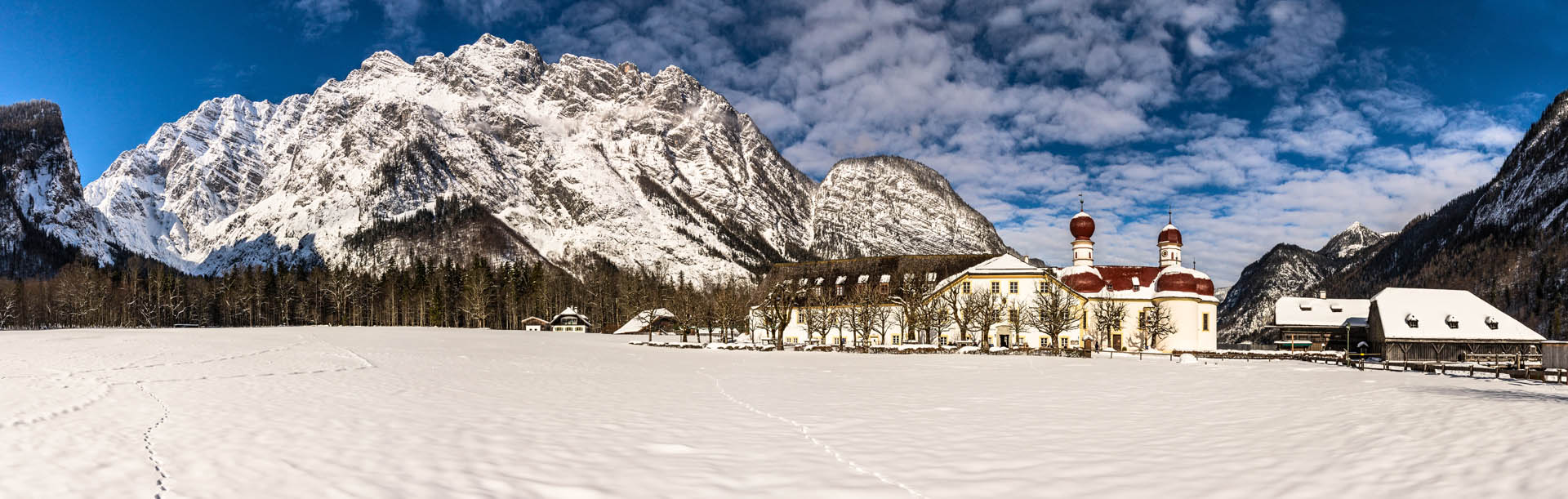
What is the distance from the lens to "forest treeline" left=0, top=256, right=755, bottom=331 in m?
115

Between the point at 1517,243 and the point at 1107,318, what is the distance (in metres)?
134

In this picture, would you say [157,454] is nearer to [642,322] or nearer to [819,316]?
[819,316]

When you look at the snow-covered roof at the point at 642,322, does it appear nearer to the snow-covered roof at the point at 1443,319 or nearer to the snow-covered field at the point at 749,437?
the snow-covered field at the point at 749,437

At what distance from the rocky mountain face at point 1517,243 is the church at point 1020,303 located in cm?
8289

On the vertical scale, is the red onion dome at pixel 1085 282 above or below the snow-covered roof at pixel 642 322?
above

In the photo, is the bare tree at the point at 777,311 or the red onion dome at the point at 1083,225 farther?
the red onion dome at the point at 1083,225

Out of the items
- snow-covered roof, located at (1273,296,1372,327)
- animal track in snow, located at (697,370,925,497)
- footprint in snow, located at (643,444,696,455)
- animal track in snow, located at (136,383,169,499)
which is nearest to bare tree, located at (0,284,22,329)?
animal track in snow, located at (136,383,169,499)

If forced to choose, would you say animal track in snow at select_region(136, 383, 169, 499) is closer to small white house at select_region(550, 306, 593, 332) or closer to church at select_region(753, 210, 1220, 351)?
church at select_region(753, 210, 1220, 351)

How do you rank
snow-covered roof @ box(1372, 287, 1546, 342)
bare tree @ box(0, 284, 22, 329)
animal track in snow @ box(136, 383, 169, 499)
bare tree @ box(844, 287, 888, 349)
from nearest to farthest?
1. animal track in snow @ box(136, 383, 169, 499)
2. snow-covered roof @ box(1372, 287, 1546, 342)
3. bare tree @ box(844, 287, 888, 349)
4. bare tree @ box(0, 284, 22, 329)

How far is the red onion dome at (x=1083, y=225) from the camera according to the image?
250 feet

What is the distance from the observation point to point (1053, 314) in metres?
62.4

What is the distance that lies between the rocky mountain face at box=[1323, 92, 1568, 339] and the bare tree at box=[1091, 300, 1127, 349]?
89381 mm

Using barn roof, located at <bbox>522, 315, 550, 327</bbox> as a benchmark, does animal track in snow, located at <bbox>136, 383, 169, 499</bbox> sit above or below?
above

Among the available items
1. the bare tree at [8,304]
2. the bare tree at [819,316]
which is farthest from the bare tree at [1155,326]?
the bare tree at [8,304]
